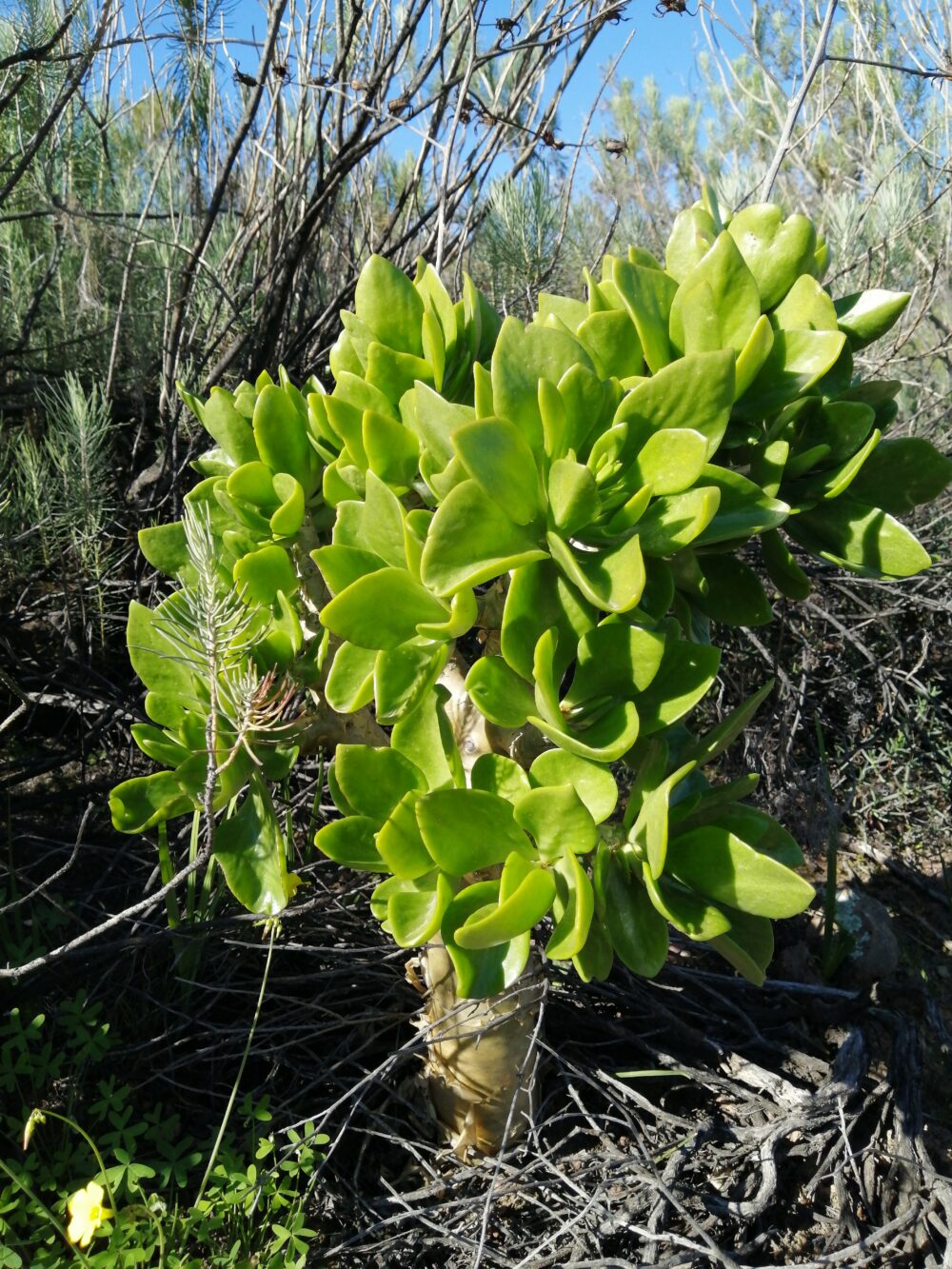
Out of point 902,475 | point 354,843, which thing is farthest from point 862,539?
point 354,843

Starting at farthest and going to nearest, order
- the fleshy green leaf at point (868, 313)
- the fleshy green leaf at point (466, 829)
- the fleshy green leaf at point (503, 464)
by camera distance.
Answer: the fleshy green leaf at point (868, 313) < the fleshy green leaf at point (466, 829) < the fleshy green leaf at point (503, 464)

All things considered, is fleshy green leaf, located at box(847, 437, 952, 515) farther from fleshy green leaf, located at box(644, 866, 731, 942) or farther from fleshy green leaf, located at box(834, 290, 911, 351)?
fleshy green leaf, located at box(644, 866, 731, 942)

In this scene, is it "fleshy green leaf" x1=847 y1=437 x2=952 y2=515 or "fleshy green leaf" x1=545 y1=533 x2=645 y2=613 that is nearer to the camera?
"fleshy green leaf" x1=545 y1=533 x2=645 y2=613

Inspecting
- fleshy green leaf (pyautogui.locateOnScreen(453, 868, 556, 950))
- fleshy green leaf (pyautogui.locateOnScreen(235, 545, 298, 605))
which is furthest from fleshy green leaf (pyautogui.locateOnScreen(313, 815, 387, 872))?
fleshy green leaf (pyautogui.locateOnScreen(235, 545, 298, 605))

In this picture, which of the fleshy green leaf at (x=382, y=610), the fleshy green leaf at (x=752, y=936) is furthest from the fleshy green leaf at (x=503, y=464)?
the fleshy green leaf at (x=752, y=936)

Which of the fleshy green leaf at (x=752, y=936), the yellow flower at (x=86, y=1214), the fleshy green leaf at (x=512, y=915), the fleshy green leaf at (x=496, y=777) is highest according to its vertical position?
the fleshy green leaf at (x=496, y=777)

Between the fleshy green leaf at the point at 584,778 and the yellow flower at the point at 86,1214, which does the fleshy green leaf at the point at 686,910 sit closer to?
the fleshy green leaf at the point at 584,778

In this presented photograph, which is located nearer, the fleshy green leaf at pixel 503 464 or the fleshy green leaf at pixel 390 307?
the fleshy green leaf at pixel 503 464

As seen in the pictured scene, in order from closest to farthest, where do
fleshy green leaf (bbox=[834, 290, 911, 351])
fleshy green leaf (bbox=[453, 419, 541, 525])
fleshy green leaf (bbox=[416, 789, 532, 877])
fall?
fleshy green leaf (bbox=[453, 419, 541, 525]) < fleshy green leaf (bbox=[416, 789, 532, 877]) < fleshy green leaf (bbox=[834, 290, 911, 351])

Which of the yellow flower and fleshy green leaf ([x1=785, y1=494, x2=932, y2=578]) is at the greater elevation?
fleshy green leaf ([x1=785, y1=494, x2=932, y2=578])

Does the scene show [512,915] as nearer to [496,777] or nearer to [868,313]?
[496,777]

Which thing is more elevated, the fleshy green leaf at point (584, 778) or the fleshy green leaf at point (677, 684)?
the fleshy green leaf at point (677, 684)

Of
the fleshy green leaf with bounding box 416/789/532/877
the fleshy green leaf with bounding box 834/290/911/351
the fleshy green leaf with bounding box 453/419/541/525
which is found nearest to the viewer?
the fleshy green leaf with bounding box 453/419/541/525

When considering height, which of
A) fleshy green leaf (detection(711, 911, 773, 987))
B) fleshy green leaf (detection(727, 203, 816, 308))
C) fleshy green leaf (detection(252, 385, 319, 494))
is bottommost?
fleshy green leaf (detection(711, 911, 773, 987))
